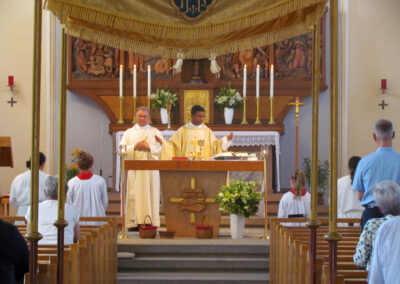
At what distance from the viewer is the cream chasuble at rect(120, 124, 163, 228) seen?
32.9 feet

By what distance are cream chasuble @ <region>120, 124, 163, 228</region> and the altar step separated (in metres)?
1.40

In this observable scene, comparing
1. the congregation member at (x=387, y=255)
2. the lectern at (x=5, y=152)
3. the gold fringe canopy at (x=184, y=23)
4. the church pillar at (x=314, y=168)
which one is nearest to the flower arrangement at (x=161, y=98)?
the lectern at (x=5, y=152)

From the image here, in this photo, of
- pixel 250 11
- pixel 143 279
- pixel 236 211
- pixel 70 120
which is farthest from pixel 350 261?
pixel 70 120

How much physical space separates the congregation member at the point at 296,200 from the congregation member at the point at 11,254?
4.62 metres

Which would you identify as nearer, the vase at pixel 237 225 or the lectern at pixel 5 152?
the lectern at pixel 5 152

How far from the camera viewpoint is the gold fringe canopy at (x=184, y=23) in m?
4.63

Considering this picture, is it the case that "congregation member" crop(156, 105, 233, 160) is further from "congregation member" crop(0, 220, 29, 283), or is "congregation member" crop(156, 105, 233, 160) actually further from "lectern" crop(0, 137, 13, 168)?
"congregation member" crop(0, 220, 29, 283)

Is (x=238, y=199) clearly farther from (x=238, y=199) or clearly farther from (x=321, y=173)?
(x=321, y=173)

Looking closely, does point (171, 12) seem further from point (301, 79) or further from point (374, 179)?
point (301, 79)

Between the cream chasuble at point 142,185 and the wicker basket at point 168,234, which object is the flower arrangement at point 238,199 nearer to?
the wicker basket at point 168,234

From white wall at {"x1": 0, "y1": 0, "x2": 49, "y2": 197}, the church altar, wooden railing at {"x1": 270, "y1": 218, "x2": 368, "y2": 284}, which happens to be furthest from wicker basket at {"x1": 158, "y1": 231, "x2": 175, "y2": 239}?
white wall at {"x1": 0, "y1": 0, "x2": 49, "y2": 197}

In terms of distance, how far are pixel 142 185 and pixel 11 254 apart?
563 cm

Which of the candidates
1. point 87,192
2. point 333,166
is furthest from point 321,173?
point 333,166

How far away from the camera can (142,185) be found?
33.2ft
